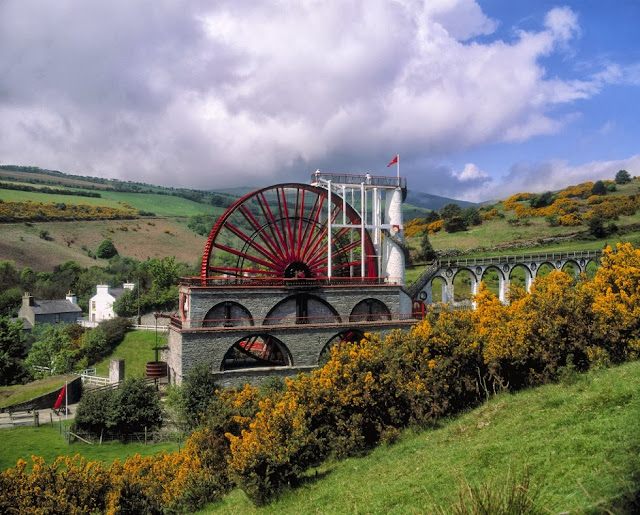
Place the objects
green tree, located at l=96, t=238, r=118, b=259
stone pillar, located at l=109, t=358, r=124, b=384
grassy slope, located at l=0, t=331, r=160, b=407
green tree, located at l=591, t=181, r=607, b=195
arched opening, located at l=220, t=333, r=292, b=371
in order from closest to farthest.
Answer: arched opening, located at l=220, t=333, r=292, b=371
grassy slope, located at l=0, t=331, r=160, b=407
stone pillar, located at l=109, t=358, r=124, b=384
green tree, located at l=96, t=238, r=118, b=259
green tree, located at l=591, t=181, r=607, b=195

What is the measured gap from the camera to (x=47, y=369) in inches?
1406

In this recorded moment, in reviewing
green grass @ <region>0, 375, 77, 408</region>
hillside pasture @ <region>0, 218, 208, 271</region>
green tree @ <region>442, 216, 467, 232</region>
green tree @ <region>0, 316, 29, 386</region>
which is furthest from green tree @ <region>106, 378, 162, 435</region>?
green tree @ <region>442, 216, 467, 232</region>

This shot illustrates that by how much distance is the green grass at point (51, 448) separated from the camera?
2125 cm

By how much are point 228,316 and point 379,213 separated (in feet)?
39.8

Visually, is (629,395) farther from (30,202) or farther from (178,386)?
(30,202)

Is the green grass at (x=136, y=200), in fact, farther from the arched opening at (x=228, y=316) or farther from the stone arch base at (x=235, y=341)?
the stone arch base at (x=235, y=341)

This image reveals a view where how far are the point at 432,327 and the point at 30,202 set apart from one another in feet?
350

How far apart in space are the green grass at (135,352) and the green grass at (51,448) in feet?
37.7

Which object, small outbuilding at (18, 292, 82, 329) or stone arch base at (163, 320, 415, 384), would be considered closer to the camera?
stone arch base at (163, 320, 415, 384)

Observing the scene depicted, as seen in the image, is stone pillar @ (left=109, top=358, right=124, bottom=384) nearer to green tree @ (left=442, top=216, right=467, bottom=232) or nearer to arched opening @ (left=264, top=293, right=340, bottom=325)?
arched opening @ (left=264, top=293, right=340, bottom=325)

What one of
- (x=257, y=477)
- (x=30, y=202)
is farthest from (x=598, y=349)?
(x=30, y=202)

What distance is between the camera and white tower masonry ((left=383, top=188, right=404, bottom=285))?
105 feet

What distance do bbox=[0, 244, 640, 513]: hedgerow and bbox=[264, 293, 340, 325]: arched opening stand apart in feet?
31.4

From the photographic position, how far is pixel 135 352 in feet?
128
